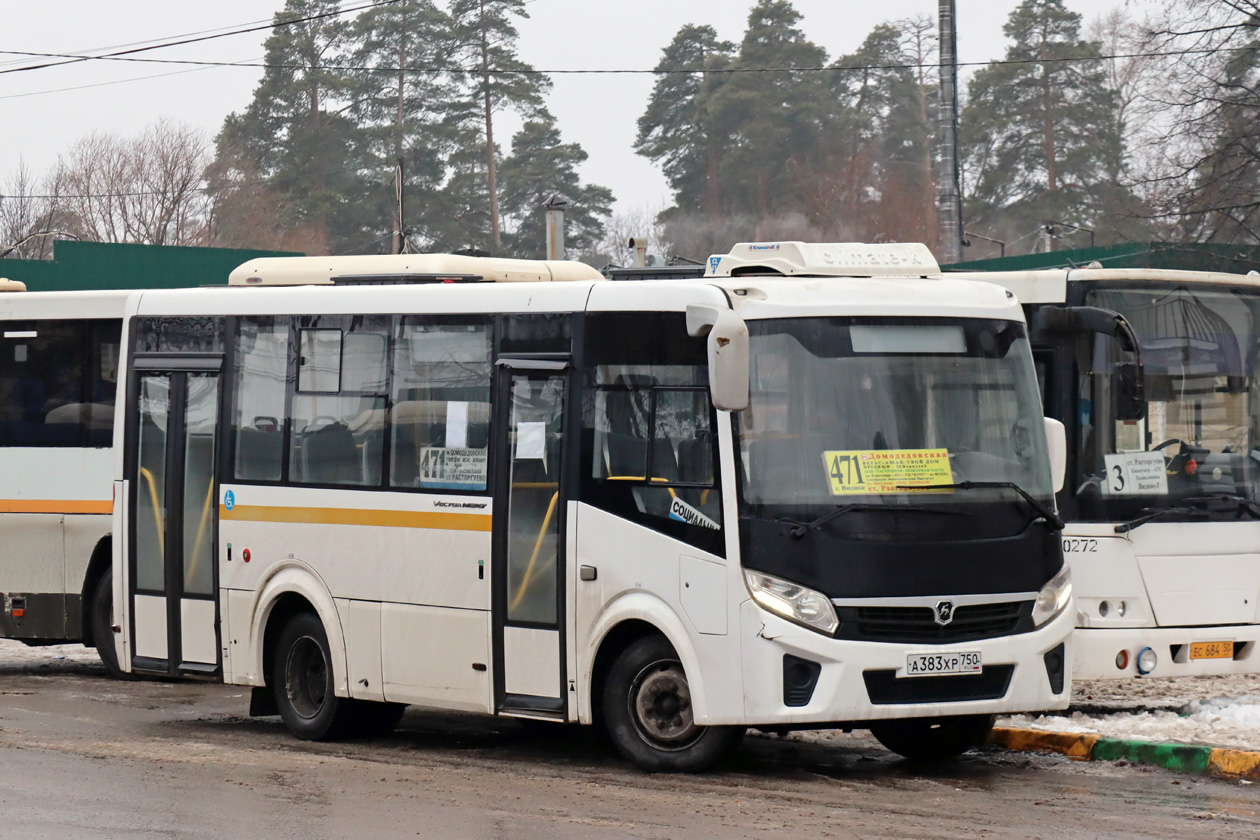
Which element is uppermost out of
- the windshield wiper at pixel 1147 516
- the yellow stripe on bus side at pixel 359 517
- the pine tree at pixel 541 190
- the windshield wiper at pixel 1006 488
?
the pine tree at pixel 541 190

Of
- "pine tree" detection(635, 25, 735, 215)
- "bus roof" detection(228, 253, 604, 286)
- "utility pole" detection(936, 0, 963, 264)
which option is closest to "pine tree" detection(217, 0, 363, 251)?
"pine tree" detection(635, 25, 735, 215)

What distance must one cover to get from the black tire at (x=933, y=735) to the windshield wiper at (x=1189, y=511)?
6.38 feet

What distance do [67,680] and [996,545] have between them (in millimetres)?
9584

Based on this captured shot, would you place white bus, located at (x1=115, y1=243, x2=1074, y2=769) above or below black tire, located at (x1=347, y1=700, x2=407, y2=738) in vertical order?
above

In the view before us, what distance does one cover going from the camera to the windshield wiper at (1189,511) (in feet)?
37.8

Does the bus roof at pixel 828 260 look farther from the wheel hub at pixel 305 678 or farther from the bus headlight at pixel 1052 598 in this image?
the wheel hub at pixel 305 678

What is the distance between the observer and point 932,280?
9.98 meters

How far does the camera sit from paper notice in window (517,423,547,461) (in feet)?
33.4

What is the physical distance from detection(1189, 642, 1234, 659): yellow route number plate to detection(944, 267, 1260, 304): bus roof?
94.7 inches

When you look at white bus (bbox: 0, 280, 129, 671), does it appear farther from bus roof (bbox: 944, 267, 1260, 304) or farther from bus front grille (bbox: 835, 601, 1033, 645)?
bus front grille (bbox: 835, 601, 1033, 645)

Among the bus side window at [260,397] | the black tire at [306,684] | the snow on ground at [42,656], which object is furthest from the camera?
the snow on ground at [42,656]

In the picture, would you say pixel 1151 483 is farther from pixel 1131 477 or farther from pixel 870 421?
pixel 870 421

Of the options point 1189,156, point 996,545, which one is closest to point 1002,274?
point 996,545

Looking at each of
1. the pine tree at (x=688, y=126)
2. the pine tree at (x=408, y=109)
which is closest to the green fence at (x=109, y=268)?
the pine tree at (x=408, y=109)
